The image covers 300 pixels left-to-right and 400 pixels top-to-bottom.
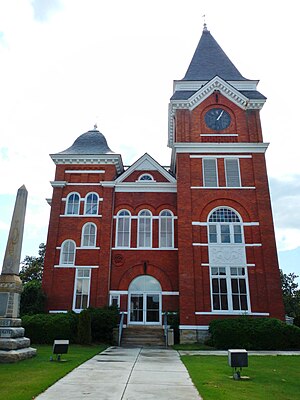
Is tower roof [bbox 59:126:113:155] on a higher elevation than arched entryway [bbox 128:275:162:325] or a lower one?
higher

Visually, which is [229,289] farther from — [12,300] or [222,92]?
[222,92]

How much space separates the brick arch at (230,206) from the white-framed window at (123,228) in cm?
546

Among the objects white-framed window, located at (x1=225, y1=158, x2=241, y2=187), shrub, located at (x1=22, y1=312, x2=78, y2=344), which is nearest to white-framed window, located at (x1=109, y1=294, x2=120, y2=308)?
shrub, located at (x1=22, y1=312, x2=78, y2=344)

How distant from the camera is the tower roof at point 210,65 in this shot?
27406 millimetres

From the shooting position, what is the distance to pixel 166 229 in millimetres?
23547

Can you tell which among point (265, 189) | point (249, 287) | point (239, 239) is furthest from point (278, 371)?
point (265, 189)

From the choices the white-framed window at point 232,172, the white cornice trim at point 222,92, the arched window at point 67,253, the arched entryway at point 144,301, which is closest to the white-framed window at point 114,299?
the arched entryway at point 144,301

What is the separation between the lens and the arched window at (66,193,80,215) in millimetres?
24141

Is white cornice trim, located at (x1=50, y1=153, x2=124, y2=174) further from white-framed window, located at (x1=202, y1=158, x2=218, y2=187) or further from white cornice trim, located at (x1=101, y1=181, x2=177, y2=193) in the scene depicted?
white-framed window, located at (x1=202, y1=158, x2=218, y2=187)

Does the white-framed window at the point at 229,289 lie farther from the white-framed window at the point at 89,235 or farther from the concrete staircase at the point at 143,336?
the white-framed window at the point at 89,235

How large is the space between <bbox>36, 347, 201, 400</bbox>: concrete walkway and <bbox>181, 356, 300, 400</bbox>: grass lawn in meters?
0.36

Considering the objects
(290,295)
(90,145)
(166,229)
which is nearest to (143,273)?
(166,229)

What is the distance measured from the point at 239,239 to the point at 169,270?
5175 mm

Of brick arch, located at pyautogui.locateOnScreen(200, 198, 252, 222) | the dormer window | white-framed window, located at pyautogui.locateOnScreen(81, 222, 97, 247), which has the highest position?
the dormer window
